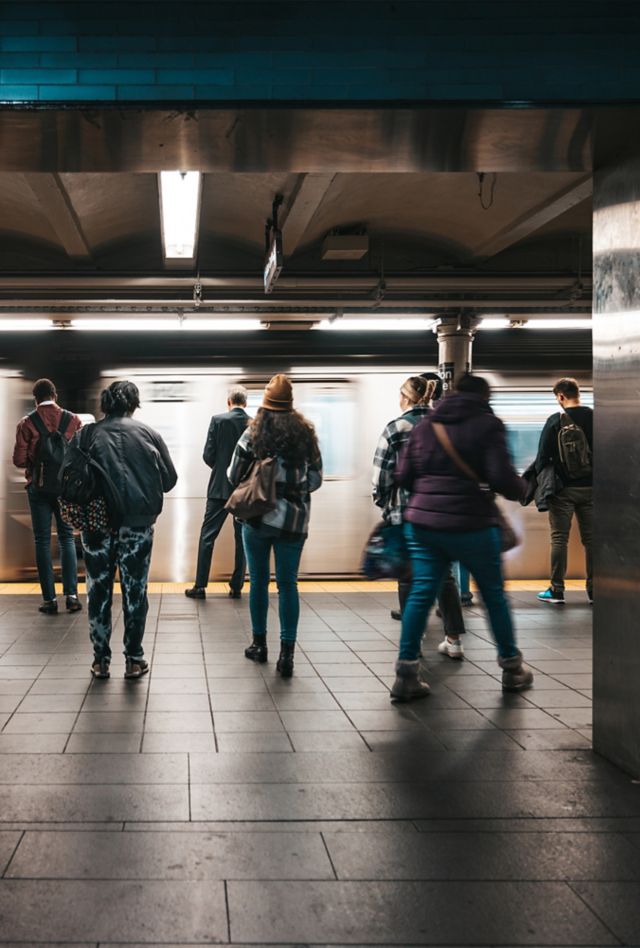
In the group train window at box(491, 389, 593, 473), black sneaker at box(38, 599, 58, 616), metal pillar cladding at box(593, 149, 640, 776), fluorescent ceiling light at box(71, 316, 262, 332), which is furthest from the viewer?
train window at box(491, 389, 593, 473)

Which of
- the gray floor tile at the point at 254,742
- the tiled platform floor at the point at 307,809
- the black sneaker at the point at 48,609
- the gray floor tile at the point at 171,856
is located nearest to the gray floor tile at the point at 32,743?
the tiled platform floor at the point at 307,809

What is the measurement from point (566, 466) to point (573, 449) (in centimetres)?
15

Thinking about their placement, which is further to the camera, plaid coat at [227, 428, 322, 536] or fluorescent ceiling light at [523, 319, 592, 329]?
fluorescent ceiling light at [523, 319, 592, 329]

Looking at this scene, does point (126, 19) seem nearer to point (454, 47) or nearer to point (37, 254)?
point (454, 47)

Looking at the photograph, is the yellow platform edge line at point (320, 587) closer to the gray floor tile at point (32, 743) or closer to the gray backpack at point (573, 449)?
the gray backpack at point (573, 449)

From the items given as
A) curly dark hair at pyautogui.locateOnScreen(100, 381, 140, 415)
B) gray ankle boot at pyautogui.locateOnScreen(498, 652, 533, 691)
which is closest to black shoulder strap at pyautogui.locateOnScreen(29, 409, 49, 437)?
curly dark hair at pyautogui.locateOnScreen(100, 381, 140, 415)

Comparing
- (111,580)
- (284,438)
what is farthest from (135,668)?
(284,438)

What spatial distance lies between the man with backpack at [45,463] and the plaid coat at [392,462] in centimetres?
294

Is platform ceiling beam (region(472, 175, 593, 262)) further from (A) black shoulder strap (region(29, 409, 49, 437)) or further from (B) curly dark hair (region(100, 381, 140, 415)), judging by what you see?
(A) black shoulder strap (region(29, 409, 49, 437))

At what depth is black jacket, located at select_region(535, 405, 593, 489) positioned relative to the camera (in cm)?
798

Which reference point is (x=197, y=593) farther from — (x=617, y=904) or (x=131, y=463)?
(x=617, y=904)

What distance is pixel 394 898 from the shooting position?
2.78 m

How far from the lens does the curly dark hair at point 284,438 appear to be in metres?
5.61

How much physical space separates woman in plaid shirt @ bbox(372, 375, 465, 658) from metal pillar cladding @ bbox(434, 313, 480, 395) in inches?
118
